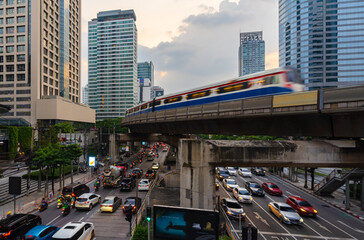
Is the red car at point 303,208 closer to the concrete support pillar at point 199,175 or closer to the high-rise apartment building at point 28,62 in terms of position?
the concrete support pillar at point 199,175

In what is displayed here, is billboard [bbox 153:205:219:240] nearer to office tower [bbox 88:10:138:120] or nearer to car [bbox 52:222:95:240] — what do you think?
car [bbox 52:222:95:240]

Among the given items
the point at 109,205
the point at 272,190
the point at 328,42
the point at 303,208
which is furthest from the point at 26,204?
the point at 328,42

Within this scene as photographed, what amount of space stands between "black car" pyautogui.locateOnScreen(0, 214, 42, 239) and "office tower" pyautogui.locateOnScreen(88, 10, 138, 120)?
12738cm

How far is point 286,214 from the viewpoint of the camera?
17000 millimetres

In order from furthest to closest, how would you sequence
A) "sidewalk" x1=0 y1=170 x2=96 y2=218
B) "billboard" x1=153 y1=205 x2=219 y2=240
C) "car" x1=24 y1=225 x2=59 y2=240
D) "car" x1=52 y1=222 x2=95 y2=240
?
"sidewalk" x1=0 y1=170 x2=96 y2=218, "car" x1=24 y1=225 x2=59 y2=240, "car" x1=52 y1=222 x2=95 y2=240, "billboard" x1=153 y1=205 x2=219 y2=240

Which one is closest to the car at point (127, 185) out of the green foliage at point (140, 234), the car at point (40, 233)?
the car at point (40, 233)

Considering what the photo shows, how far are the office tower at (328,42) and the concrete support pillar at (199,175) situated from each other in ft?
359

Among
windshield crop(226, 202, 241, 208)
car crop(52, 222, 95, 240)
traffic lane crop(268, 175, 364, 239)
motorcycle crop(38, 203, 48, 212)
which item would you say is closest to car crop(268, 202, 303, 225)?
traffic lane crop(268, 175, 364, 239)

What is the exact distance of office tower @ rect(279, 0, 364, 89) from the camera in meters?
96.8

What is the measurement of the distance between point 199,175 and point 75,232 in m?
8.76

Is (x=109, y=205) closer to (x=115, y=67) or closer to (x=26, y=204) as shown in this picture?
(x=26, y=204)

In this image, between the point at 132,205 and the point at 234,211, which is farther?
the point at 132,205

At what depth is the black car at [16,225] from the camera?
12.8m

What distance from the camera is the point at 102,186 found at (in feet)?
92.9
